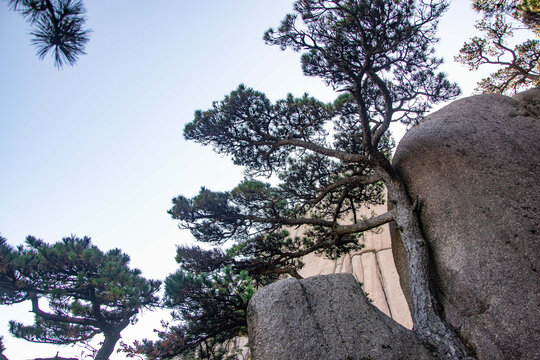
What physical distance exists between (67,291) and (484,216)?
13.2 metres

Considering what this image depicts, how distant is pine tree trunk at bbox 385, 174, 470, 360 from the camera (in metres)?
3.48

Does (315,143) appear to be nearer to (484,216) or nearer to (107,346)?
(484,216)

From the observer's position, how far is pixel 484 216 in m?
4.30

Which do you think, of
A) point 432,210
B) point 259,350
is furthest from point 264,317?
point 432,210

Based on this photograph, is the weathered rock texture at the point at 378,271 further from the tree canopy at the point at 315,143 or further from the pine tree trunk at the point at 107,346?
the pine tree trunk at the point at 107,346

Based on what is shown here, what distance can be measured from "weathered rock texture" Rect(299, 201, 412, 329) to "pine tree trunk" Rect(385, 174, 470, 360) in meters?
7.04

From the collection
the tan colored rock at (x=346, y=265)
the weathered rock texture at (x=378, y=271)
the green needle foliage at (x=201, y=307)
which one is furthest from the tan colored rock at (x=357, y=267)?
the green needle foliage at (x=201, y=307)

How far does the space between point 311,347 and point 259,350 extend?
62 centimetres

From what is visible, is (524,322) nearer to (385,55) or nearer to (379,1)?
(385,55)

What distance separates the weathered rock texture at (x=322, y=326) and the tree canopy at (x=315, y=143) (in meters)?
1.02

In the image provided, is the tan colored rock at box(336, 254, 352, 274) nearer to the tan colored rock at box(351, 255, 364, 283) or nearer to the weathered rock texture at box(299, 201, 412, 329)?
the weathered rock texture at box(299, 201, 412, 329)

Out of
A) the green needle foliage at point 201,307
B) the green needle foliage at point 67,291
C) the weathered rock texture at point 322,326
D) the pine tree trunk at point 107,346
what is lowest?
the weathered rock texture at point 322,326

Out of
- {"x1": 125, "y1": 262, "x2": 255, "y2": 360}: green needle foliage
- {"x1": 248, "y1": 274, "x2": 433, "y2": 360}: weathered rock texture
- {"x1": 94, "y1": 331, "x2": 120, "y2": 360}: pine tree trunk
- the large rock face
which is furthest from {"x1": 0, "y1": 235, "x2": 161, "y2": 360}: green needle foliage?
the large rock face

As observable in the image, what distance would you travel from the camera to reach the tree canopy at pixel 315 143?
5.38 m
